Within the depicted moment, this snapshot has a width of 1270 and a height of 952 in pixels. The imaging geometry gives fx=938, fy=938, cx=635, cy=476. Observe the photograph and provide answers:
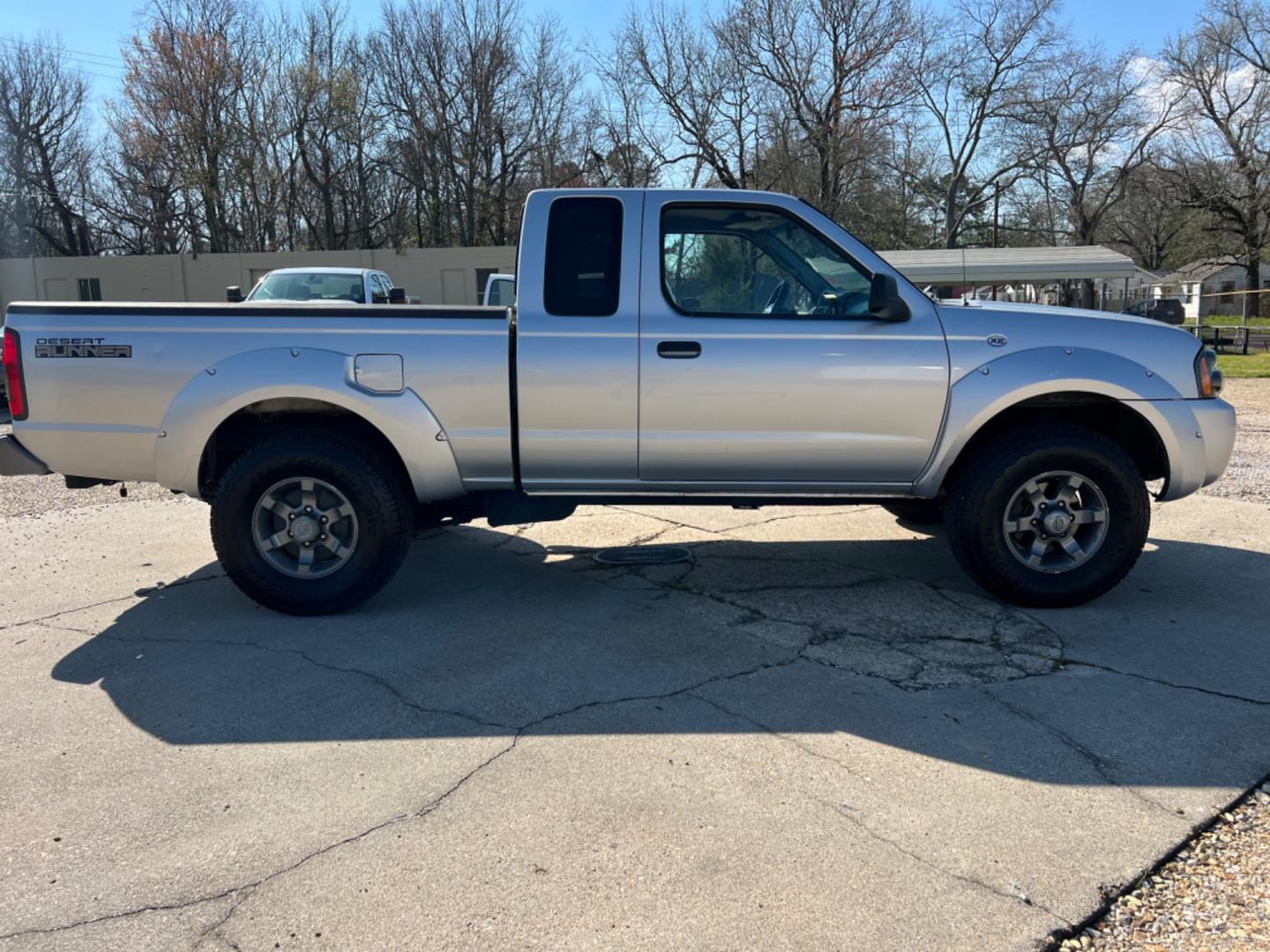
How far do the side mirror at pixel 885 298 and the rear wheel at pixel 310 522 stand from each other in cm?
257

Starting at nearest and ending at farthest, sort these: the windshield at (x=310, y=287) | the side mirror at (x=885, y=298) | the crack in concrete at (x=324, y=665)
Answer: the crack in concrete at (x=324, y=665) → the side mirror at (x=885, y=298) → the windshield at (x=310, y=287)

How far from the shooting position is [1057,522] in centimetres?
480

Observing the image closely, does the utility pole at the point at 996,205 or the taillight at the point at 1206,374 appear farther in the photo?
the utility pole at the point at 996,205

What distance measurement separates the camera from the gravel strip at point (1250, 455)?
26.0 ft

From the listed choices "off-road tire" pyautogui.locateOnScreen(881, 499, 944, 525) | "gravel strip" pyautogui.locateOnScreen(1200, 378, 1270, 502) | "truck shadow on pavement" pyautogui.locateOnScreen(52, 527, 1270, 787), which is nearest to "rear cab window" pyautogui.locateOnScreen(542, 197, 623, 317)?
"truck shadow on pavement" pyautogui.locateOnScreen(52, 527, 1270, 787)

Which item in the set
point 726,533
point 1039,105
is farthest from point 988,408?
point 1039,105

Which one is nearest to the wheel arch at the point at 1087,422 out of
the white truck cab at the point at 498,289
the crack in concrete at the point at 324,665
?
the crack in concrete at the point at 324,665

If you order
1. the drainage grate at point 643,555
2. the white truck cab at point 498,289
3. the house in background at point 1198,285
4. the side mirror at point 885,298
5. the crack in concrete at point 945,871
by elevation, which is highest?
the house in background at point 1198,285

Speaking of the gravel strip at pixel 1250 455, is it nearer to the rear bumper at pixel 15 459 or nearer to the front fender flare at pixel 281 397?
the front fender flare at pixel 281 397

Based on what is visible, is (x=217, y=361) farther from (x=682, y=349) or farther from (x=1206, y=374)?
(x=1206, y=374)

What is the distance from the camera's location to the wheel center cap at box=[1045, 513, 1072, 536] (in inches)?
189

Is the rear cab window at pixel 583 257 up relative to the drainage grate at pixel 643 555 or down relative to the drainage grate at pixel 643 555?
up

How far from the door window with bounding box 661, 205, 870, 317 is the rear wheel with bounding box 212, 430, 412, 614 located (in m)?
1.83

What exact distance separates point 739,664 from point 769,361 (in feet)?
4.93
